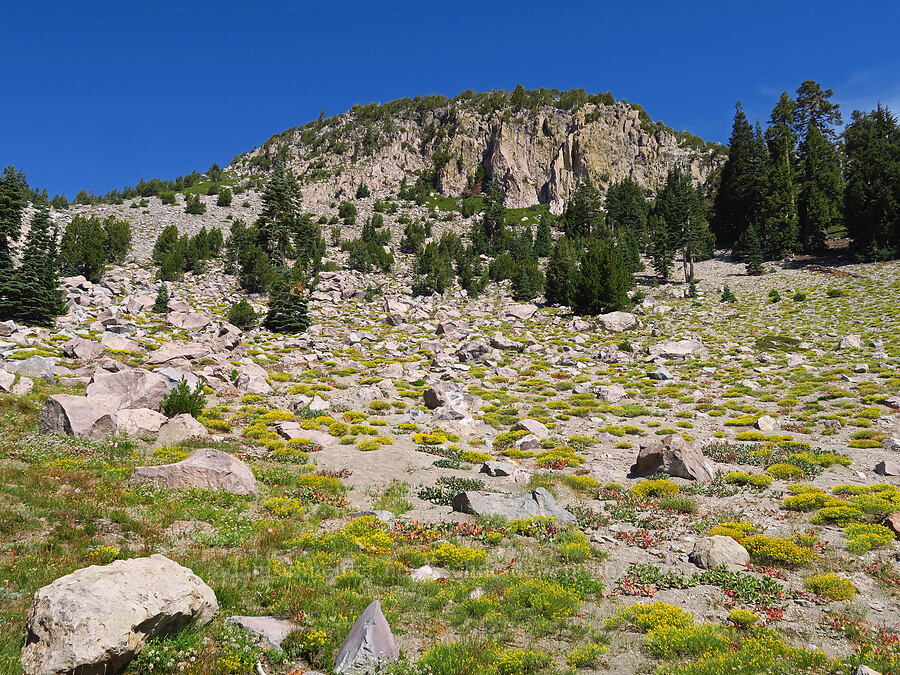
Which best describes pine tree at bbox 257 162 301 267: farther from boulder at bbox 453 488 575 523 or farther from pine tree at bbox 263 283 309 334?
boulder at bbox 453 488 575 523

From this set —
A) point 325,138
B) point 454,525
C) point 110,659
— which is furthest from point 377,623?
point 325,138

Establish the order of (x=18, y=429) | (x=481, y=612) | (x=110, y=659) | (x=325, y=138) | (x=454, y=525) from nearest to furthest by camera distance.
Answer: (x=110, y=659) → (x=481, y=612) → (x=454, y=525) → (x=18, y=429) → (x=325, y=138)

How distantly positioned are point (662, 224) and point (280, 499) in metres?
80.8

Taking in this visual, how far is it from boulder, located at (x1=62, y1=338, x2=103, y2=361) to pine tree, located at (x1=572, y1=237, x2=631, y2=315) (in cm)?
5212

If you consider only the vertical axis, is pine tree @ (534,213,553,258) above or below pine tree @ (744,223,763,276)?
above

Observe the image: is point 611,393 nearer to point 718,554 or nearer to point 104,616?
point 718,554

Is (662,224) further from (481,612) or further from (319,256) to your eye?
(481,612)

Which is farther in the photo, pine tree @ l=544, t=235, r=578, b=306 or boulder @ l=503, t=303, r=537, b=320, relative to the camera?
pine tree @ l=544, t=235, r=578, b=306

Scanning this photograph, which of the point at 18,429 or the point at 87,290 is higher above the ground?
the point at 87,290

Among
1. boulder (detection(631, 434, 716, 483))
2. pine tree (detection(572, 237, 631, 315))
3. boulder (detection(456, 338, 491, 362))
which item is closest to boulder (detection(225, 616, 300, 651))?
boulder (detection(631, 434, 716, 483))

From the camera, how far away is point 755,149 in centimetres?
8719

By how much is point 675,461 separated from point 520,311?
151 feet

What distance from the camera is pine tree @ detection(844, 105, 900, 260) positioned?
200 ft

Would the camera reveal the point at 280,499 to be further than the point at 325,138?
No
